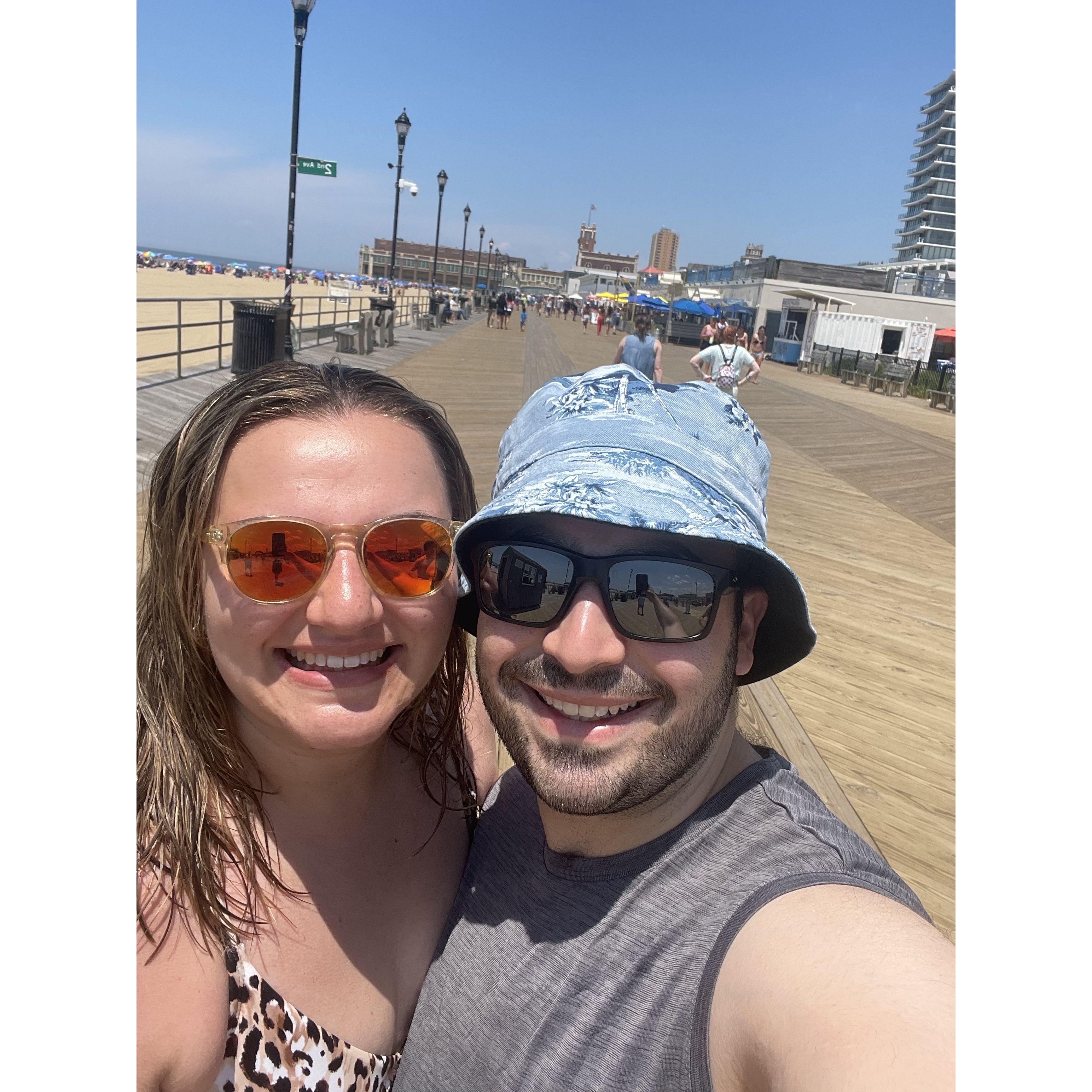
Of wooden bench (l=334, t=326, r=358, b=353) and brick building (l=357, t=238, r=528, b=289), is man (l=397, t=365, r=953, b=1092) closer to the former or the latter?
wooden bench (l=334, t=326, r=358, b=353)

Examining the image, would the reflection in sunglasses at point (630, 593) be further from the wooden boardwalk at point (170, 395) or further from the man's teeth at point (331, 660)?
the wooden boardwalk at point (170, 395)

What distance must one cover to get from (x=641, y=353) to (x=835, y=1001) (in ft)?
39.4

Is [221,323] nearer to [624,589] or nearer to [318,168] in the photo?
[318,168]

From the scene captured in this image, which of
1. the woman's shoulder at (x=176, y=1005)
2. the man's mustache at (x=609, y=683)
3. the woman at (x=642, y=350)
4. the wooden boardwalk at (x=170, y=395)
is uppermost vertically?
the woman at (x=642, y=350)

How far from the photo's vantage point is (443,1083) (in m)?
1.44

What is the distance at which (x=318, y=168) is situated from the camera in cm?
1214

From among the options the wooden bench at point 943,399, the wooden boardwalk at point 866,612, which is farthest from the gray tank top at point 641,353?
the wooden bench at point 943,399

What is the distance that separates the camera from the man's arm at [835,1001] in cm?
97

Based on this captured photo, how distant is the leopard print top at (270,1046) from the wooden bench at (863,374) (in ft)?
95.8

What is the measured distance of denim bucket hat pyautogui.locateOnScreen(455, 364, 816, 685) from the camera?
4.59 feet

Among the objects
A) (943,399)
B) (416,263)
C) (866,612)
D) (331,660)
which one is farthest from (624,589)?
(416,263)

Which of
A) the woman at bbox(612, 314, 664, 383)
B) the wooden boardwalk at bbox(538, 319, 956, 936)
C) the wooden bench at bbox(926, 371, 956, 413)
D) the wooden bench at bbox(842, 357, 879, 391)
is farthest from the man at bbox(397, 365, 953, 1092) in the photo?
the wooden bench at bbox(842, 357, 879, 391)

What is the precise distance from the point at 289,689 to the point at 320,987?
1.87ft
